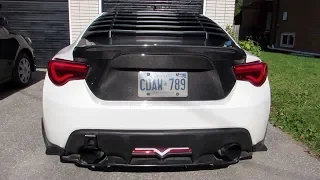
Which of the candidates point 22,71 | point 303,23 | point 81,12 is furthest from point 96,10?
point 303,23

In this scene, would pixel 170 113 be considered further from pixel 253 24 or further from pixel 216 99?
pixel 253 24

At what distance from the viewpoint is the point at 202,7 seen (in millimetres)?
8195

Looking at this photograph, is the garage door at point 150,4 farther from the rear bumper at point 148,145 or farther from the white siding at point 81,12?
the rear bumper at point 148,145

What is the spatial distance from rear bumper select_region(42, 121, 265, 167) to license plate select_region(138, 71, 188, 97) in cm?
28

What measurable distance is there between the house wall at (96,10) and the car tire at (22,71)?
2.20 meters

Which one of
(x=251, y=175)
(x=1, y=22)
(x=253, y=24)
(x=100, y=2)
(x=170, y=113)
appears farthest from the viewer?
(x=253, y=24)

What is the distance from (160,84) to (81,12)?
6.51 meters

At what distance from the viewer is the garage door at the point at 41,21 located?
26.8 feet

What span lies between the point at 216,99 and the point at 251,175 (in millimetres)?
1073

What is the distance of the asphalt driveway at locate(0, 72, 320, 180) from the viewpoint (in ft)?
9.53

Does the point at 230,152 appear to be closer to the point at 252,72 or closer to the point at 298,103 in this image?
the point at 252,72

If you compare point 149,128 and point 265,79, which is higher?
point 265,79

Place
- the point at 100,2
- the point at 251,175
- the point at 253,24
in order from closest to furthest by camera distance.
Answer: the point at 251,175 → the point at 100,2 → the point at 253,24

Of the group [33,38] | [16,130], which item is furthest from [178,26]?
[33,38]
